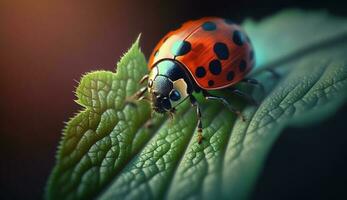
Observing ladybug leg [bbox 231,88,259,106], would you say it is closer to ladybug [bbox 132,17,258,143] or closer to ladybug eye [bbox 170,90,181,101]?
ladybug [bbox 132,17,258,143]

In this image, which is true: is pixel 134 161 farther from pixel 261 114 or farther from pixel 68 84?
pixel 68 84

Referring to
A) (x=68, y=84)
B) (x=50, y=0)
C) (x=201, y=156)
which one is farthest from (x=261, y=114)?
(x=50, y=0)

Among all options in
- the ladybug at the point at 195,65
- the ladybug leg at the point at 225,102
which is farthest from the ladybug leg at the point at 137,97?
the ladybug leg at the point at 225,102

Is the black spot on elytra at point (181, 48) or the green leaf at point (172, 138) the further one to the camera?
the black spot on elytra at point (181, 48)

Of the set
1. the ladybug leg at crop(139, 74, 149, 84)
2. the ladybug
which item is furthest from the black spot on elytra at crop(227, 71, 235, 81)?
the ladybug leg at crop(139, 74, 149, 84)

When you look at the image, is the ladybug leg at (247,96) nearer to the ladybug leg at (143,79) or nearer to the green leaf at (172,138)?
the green leaf at (172,138)

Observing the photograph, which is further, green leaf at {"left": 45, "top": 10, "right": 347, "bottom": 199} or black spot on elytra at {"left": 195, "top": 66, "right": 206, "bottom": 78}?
black spot on elytra at {"left": 195, "top": 66, "right": 206, "bottom": 78}

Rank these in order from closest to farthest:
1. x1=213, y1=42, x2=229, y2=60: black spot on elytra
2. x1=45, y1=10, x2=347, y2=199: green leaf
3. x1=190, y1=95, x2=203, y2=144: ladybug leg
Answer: x1=45, y1=10, x2=347, y2=199: green leaf → x1=190, y1=95, x2=203, y2=144: ladybug leg → x1=213, y1=42, x2=229, y2=60: black spot on elytra

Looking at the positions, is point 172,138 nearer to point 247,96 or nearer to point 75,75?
point 247,96
